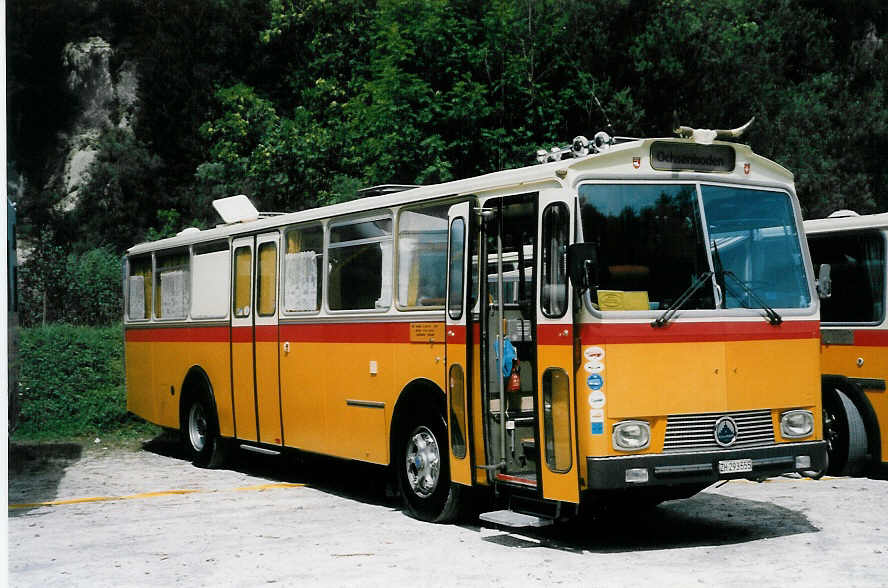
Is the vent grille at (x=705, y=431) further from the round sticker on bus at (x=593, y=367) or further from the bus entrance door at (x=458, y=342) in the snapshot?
the bus entrance door at (x=458, y=342)

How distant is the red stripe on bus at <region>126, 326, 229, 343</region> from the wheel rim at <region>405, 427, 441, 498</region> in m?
4.52

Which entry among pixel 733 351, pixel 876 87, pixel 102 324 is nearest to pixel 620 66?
pixel 876 87

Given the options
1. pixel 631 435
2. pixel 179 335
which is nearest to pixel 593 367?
pixel 631 435

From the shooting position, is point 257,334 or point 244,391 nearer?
point 257,334

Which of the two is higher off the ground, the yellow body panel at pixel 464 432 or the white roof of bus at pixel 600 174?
the white roof of bus at pixel 600 174

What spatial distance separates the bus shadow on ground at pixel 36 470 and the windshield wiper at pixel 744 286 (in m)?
7.10

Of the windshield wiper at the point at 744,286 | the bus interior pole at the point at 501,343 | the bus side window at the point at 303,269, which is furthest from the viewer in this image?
the bus side window at the point at 303,269

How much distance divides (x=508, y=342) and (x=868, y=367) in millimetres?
5021

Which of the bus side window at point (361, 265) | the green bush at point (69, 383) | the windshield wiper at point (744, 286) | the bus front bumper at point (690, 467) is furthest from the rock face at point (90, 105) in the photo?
the bus front bumper at point (690, 467)

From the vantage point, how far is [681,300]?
9.23 m

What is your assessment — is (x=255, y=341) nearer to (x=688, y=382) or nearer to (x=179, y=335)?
(x=179, y=335)

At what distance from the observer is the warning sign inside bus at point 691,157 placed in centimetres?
946

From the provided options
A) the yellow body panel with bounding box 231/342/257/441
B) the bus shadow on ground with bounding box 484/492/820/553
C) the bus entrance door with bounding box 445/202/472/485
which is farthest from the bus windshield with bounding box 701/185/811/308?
the yellow body panel with bounding box 231/342/257/441

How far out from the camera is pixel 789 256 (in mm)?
9883
